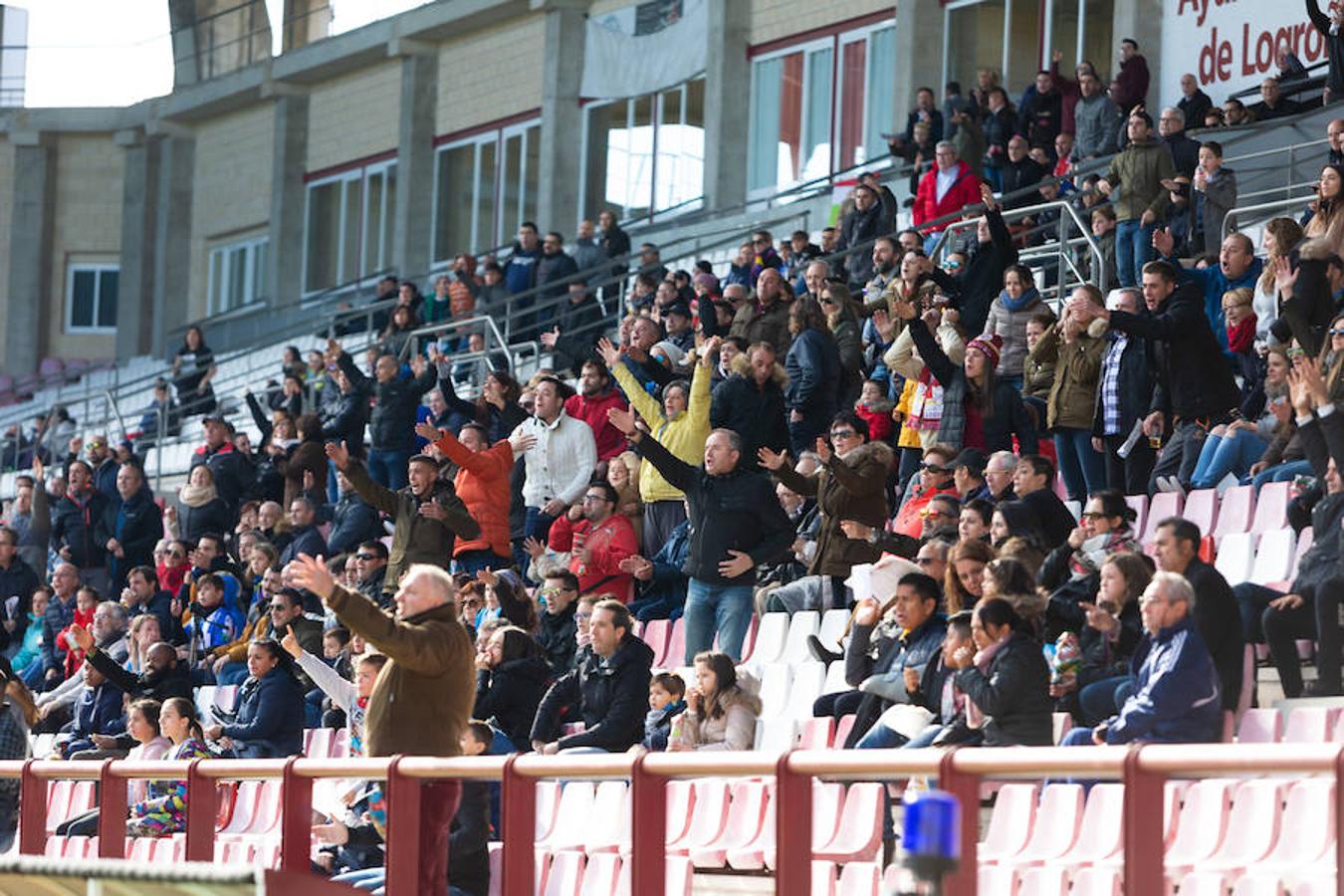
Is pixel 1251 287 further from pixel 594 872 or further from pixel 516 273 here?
pixel 516 273

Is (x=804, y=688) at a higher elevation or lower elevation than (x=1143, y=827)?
higher

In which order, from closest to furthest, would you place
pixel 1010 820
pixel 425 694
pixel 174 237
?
1. pixel 1010 820
2. pixel 425 694
3. pixel 174 237

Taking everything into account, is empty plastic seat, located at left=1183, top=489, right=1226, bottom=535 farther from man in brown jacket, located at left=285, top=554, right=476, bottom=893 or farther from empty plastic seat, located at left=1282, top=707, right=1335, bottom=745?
man in brown jacket, located at left=285, top=554, right=476, bottom=893

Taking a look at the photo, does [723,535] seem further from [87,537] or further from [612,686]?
[87,537]

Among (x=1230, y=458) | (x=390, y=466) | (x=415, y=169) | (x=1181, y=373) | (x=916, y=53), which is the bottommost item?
(x=1230, y=458)

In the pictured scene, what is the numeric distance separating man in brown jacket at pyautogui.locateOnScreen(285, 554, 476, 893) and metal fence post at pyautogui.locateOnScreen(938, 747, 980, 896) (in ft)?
9.32

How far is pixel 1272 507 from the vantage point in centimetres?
1192

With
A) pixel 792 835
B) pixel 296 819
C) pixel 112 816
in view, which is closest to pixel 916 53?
pixel 112 816

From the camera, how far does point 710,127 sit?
89.9 ft

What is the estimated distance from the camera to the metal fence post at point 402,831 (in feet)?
23.5

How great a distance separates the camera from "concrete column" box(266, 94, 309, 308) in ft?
111

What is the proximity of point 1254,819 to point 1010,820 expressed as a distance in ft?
2.23

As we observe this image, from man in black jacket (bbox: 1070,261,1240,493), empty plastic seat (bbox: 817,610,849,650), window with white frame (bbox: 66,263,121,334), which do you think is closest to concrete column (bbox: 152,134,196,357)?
window with white frame (bbox: 66,263,121,334)

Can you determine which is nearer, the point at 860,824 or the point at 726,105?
the point at 860,824
